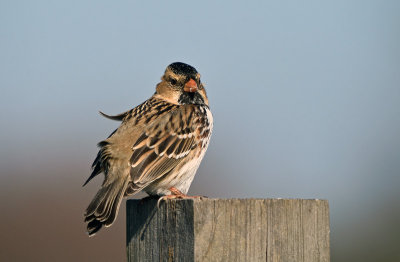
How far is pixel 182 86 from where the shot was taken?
273 inches

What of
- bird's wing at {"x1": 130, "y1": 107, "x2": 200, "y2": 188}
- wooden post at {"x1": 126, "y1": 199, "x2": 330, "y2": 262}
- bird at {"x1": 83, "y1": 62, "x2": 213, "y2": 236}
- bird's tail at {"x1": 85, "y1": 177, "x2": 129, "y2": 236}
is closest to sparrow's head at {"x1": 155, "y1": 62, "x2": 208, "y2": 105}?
bird at {"x1": 83, "y1": 62, "x2": 213, "y2": 236}

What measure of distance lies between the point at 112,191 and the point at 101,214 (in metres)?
0.45

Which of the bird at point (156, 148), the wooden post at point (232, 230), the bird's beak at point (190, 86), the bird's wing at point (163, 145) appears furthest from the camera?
the bird's beak at point (190, 86)

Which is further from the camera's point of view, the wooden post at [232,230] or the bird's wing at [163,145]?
the bird's wing at [163,145]

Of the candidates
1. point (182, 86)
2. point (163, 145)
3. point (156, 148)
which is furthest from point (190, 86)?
point (156, 148)

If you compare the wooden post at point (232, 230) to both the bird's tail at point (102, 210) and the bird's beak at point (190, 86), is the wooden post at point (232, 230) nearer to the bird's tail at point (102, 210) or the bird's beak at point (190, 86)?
the bird's tail at point (102, 210)

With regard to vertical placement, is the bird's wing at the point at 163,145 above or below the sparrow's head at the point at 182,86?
below

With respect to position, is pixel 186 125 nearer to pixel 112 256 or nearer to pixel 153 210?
pixel 153 210

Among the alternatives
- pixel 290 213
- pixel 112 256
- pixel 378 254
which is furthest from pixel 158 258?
pixel 378 254

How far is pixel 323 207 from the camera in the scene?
413 centimetres

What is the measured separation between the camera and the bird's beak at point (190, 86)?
6777 mm

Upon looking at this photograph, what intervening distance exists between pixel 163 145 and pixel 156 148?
0.40ft

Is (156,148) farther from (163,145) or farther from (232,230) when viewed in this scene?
(232,230)

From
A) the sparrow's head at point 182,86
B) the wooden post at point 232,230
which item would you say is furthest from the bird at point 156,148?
the wooden post at point 232,230
